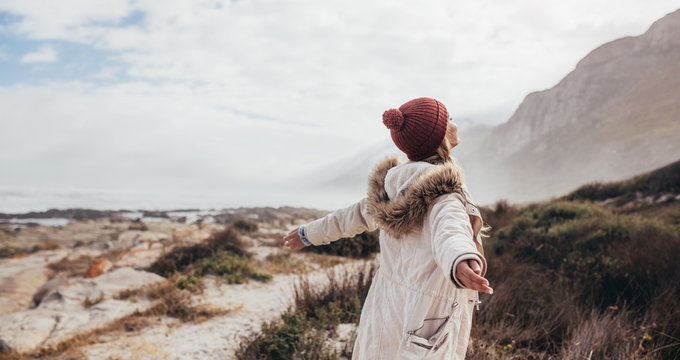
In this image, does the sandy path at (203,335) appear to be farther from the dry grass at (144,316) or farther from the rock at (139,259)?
the rock at (139,259)

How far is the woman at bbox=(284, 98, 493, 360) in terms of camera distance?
1462mm

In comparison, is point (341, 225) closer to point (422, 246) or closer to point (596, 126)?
point (422, 246)

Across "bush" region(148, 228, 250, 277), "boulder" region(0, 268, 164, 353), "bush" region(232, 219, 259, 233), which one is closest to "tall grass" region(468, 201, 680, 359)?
"boulder" region(0, 268, 164, 353)

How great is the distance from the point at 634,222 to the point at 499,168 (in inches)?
2684

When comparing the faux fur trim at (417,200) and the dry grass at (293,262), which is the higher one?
the faux fur trim at (417,200)

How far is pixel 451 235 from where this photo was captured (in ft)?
4.58

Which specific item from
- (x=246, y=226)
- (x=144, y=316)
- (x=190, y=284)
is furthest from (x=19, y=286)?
(x=246, y=226)

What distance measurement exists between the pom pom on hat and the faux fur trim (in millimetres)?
317

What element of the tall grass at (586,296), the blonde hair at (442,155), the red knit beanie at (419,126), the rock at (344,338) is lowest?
the rock at (344,338)

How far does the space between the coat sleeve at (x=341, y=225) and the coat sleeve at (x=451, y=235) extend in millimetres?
527

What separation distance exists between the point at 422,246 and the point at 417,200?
8.6 inches

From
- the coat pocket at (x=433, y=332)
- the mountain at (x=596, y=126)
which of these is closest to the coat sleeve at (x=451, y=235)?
the coat pocket at (x=433, y=332)

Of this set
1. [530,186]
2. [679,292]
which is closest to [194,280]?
[679,292]

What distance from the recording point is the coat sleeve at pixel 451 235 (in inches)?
50.6
